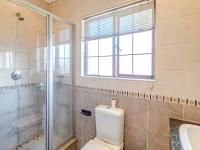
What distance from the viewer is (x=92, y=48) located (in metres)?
2.19

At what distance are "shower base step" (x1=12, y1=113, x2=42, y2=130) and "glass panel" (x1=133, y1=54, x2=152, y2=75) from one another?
4.75ft

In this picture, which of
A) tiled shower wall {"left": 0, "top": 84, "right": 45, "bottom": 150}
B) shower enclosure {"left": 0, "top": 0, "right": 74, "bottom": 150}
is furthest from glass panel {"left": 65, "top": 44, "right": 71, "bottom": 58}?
tiled shower wall {"left": 0, "top": 84, "right": 45, "bottom": 150}

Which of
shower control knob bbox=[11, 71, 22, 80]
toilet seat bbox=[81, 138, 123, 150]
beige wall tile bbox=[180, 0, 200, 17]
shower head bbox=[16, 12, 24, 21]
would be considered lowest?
toilet seat bbox=[81, 138, 123, 150]

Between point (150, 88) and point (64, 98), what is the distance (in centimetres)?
125

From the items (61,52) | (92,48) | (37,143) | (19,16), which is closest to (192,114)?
(92,48)

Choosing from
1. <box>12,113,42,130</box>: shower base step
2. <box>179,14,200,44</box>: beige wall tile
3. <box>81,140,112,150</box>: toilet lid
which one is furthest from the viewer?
<box>12,113,42,130</box>: shower base step

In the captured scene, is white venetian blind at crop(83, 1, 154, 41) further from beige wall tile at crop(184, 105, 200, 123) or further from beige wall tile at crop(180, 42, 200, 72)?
beige wall tile at crop(184, 105, 200, 123)

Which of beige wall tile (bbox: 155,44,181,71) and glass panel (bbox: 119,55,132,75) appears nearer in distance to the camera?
beige wall tile (bbox: 155,44,181,71)

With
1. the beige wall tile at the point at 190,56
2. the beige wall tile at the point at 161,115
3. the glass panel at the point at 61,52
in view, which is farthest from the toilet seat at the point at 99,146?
the glass panel at the point at 61,52

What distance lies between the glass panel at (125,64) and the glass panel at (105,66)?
0.17 meters

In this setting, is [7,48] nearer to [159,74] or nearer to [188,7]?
[159,74]

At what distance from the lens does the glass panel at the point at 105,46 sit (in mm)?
1976

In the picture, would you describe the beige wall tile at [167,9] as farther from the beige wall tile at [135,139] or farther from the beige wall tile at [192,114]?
the beige wall tile at [135,139]

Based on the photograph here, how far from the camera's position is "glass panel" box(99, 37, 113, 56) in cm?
198
